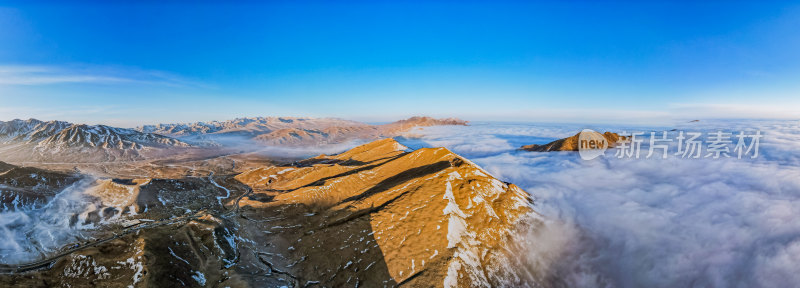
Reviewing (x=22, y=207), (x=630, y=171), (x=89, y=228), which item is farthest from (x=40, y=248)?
(x=630, y=171)

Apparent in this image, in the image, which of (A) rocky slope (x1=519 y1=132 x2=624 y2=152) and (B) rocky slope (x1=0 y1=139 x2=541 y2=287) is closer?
(B) rocky slope (x1=0 y1=139 x2=541 y2=287)

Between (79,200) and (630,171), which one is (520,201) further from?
(79,200)

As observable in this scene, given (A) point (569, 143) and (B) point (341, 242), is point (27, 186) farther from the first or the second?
(A) point (569, 143)

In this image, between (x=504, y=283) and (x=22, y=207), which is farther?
(x=22, y=207)

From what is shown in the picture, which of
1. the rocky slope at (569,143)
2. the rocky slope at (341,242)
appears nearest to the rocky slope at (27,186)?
the rocky slope at (341,242)

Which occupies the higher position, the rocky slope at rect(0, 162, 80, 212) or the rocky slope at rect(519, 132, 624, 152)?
the rocky slope at rect(519, 132, 624, 152)

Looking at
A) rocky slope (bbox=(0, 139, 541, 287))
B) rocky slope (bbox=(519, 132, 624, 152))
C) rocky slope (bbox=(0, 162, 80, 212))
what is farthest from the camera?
rocky slope (bbox=(519, 132, 624, 152))

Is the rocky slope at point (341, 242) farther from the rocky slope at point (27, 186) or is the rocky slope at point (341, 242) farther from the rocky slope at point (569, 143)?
the rocky slope at point (569, 143)

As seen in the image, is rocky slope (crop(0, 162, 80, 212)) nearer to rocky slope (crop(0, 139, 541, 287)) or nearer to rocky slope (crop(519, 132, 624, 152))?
rocky slope (crop(0, 139, 541, 287))

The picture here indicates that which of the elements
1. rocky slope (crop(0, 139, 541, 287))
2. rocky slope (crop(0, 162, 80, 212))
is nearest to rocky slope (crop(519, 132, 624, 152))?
rocky slope (crop(0, 139, 541, 287))
